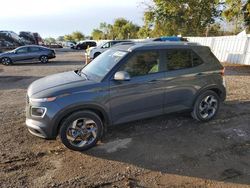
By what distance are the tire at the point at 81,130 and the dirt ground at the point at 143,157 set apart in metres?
0.16

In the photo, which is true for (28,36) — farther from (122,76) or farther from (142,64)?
(122,76)

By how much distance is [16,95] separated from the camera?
30.9 feet

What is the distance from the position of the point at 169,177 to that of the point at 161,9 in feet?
102

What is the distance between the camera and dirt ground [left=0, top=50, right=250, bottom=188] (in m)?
4.13

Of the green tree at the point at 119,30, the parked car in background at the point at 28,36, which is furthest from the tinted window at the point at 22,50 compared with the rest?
the green tree at the point at 119,30

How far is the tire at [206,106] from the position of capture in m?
6.27

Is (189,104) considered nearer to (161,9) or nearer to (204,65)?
(204,65)

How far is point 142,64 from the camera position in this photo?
17.9ft

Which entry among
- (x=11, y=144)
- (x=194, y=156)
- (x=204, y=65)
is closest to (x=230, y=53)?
(x=204, y=65)

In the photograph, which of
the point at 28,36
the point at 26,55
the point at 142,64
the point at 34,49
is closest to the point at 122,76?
the point at 142,64

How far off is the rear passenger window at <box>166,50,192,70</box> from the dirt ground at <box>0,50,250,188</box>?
4.27 ft

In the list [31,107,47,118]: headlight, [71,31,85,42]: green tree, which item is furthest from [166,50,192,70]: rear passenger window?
[71,31,85,42]: green tree

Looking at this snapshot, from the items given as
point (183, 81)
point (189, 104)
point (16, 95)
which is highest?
point (183, 81)

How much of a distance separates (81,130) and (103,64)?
57.0 inches
